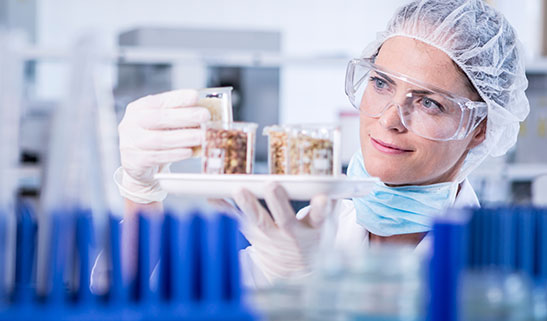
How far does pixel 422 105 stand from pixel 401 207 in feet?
0.93

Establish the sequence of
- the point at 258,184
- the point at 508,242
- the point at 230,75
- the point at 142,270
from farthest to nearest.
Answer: the point at 230,75 → the point at 258,184 → the point at 508,242 → the point at 142,270

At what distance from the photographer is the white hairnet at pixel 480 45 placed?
6.36 ft

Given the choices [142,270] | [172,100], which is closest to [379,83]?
[172,100]

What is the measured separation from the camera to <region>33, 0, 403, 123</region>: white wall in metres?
6.80

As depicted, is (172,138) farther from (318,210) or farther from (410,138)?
(410,138)

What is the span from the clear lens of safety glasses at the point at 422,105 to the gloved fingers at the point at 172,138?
0.57 metres

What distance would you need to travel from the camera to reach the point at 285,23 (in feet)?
24.1

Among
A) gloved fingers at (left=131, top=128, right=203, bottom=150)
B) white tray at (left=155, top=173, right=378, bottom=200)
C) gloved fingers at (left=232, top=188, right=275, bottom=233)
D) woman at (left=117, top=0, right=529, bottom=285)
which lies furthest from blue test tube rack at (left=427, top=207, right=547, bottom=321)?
woman at (left=117, top=0, right=529, bottom=285)

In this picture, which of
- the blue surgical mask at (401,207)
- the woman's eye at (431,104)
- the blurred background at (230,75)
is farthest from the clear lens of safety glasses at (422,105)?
the blurred background at (230,75)

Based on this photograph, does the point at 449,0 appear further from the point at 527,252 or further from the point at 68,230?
the point at 68,230

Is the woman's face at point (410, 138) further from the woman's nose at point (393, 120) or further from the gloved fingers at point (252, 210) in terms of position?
the gloved fingers at point (252, 210)

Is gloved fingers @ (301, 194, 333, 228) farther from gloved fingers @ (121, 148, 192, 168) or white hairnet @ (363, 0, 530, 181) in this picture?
white hairnet @ (363, 0, 530, 181)

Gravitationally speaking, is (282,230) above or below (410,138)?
below

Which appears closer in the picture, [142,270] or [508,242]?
[142,270]
